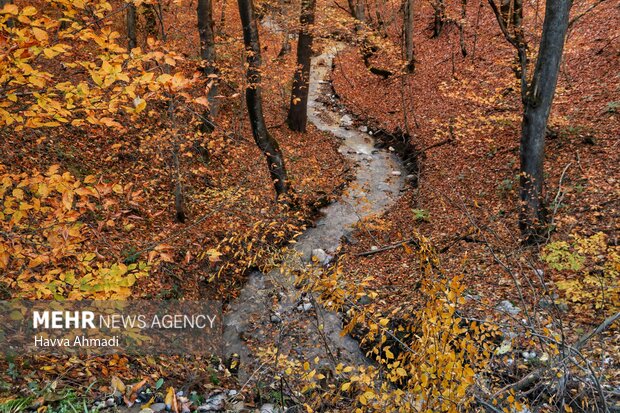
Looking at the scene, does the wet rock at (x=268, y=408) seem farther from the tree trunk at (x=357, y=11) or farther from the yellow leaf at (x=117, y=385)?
the tree trunk at (x=357, y=11)

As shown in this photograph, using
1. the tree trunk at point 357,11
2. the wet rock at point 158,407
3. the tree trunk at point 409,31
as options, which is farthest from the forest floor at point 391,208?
the tree trunk at point 357,11

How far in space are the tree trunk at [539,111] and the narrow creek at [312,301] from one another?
12.7ft

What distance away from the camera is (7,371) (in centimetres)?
471

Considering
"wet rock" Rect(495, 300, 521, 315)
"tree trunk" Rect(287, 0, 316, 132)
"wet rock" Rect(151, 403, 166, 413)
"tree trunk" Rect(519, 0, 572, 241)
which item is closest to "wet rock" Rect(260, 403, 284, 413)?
"wet rock" Rect(151, 403, 166, 413)

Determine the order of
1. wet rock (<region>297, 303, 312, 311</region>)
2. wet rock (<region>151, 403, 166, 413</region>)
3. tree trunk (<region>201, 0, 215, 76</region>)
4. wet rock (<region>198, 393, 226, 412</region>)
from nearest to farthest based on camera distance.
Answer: wet rock (<region>151, 403, 166, 413</region>), wet rock (<region>198, 393, 226, 412</region>), wet rock (<region>297, 303, 312, 311</region>), tree trunk (<region>201, 0, 215, 76</region>)

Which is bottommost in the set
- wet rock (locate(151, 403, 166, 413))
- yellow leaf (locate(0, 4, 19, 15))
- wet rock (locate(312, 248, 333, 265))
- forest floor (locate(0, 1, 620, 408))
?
wet rock (locate(312, 248, 333, 265))

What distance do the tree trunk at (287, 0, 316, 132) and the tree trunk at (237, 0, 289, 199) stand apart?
4.59m

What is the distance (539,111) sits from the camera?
7922mm

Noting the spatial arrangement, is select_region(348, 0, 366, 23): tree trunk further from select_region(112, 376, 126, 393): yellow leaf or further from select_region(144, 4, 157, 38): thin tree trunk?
select_region(112, 376, 126, 393): yellow leaf

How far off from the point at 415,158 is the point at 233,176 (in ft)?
22.1

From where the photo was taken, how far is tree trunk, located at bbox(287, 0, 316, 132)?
50.9 feet

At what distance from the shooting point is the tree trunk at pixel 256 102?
9.98 metres

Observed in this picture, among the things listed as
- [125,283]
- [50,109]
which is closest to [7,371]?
[125,283]

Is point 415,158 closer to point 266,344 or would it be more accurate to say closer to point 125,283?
point 266,344
